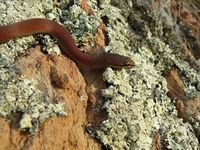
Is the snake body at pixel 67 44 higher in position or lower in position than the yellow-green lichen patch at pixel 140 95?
higher

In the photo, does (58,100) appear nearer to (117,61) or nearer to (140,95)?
(117,61)

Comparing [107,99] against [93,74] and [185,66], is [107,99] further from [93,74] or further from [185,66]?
[185,66]

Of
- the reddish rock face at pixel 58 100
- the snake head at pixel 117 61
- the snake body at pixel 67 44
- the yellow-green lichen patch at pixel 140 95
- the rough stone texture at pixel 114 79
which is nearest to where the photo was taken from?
the reddish rock face at pixel 58 100

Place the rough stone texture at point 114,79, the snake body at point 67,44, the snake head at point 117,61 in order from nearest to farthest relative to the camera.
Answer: the rough stone texture at point 114,79 < the snake body at point 67,44 < the snake head at point 117,61

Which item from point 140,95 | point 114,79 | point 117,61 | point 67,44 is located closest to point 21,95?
point 67,44

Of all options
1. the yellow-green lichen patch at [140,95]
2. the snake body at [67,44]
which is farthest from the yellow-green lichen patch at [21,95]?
the yellow-green lichen patch at [140,95]

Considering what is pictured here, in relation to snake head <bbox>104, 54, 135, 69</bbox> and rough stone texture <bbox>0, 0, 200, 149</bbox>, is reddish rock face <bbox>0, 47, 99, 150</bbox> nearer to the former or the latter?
rough stone texture <bbox>0, 0, 200, 149</bbox>

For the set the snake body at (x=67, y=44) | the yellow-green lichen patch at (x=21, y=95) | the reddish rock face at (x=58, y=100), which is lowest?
the reddish rock face at (x=58, y=100)

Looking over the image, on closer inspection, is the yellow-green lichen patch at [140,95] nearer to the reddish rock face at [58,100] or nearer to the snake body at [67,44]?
the snake body at [67,44]

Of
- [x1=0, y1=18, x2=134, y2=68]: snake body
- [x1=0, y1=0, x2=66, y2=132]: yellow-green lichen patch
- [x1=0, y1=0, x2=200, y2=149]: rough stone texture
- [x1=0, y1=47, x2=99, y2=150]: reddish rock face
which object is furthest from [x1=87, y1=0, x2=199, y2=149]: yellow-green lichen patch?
[x1=0, y1=0, x2=66, y2=132]: yellow-green lichen patch
